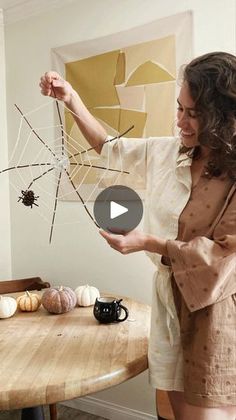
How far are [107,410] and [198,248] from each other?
5.18 ft

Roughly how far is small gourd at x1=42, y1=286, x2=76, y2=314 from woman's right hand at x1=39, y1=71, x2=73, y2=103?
0.76m

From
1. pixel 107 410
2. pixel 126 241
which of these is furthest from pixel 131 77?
pixel 107 410

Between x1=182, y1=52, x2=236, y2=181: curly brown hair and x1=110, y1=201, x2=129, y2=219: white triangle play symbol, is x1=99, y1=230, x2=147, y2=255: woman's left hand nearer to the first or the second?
x1=110, y1=201, x2=129, y2=219: white triangle play symbol

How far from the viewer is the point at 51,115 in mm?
2160

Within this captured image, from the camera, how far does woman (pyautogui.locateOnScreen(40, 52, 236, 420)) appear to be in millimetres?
890

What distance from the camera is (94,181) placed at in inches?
77.8

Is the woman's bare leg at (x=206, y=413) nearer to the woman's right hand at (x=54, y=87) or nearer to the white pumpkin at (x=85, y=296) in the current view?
the white pumpkin at (x=85, y=296)

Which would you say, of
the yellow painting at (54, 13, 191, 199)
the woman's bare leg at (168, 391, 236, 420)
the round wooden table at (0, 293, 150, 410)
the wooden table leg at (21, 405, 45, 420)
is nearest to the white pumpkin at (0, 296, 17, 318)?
the round wooden table at (0, 293, 150, 410)

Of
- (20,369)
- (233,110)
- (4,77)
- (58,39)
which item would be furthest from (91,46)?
(20,369)

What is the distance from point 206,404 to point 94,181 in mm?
1262

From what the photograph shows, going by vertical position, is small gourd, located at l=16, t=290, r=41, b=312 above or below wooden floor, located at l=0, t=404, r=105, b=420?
above

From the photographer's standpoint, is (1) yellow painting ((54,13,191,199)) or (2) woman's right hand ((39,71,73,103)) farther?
(1) yellow painting ((54,13,191,199))

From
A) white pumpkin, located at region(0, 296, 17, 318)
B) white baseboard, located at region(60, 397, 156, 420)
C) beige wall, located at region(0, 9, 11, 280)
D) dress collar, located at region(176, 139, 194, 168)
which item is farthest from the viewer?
beige wall, located at region(0, 9, 11, 280)

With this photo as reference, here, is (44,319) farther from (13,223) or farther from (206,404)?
(13,223)
